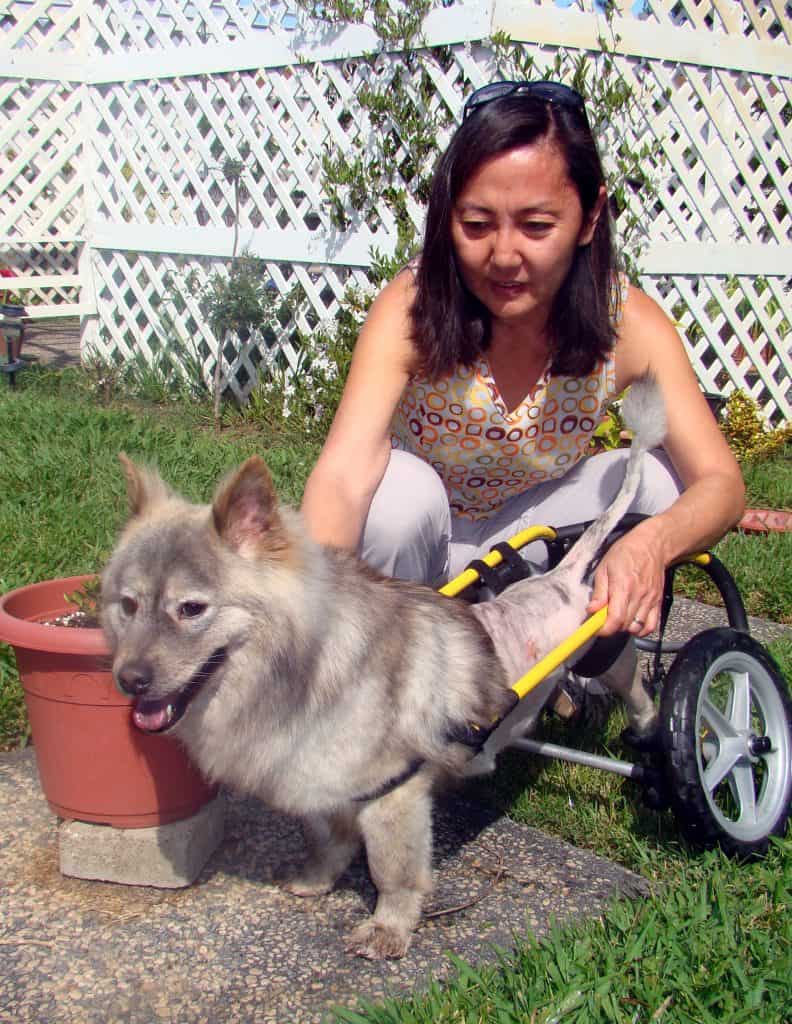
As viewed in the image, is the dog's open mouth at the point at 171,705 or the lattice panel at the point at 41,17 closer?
the dog's open mouth at the point at 171,705

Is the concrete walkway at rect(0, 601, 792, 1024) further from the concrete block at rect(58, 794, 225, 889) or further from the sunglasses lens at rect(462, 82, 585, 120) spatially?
the sunglasses lens at rect(462, 82, 585, 120)

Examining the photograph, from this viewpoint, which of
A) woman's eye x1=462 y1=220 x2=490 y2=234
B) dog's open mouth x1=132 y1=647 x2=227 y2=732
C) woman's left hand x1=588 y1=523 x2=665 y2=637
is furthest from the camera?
woman's eye x1=462 y1=220 x2=490 y2=234

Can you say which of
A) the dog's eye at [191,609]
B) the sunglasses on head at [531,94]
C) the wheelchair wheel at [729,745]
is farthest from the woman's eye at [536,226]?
the dog's eye at [191,609]

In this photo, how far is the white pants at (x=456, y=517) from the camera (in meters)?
2.88

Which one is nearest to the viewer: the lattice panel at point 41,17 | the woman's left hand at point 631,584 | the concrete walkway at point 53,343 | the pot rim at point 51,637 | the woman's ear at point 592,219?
the pot rim at point 51,637

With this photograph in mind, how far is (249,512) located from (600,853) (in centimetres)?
152

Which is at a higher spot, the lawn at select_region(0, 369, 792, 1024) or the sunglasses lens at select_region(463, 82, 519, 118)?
the sunglasses lens at select_region(463, 82, 519, 118)

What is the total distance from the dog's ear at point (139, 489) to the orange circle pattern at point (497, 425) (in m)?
1.07

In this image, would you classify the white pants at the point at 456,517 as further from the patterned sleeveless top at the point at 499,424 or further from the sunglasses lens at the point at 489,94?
the sunglasses lens at the point at 489,94

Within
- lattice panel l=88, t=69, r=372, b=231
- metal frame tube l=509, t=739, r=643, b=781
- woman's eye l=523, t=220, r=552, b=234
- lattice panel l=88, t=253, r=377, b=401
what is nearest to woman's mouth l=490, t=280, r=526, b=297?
woman's eye l=523, t=220, r=552, b=234

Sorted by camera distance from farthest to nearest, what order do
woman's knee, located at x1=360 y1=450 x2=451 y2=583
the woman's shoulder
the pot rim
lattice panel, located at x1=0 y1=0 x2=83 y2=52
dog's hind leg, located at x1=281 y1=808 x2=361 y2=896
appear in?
lattice panel, located at x1=0 y1=0 x2=83 y2=52 → the woman's shoulder → woman's knee, located at x1=360 y1=450 x2=451 y2=583 → dog's hind leg, located at x1=281 y1=808 x2=361 y2=896 → the pot rim

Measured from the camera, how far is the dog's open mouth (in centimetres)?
200

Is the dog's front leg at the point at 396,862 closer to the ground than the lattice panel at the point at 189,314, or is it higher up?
closer to the ground

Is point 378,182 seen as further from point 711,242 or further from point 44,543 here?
point 44,543
